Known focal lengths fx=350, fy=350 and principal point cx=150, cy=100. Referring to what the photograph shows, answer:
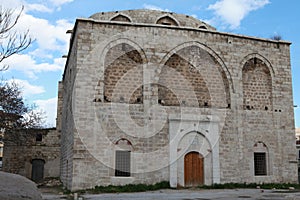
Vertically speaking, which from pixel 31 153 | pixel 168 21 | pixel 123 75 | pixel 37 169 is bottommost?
pixel 37 169

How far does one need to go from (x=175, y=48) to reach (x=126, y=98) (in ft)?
11.1

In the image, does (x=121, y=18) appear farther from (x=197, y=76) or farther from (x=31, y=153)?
(x=31, y=153)

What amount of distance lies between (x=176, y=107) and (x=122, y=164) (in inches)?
142

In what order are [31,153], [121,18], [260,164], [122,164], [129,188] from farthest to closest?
[31,153], [121,18], [260,164], [122,164], [129,188]

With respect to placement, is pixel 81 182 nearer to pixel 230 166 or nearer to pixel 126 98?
pixel 126 98

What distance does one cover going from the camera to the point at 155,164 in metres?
15.2

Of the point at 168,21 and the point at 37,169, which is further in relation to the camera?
the point at 37,169

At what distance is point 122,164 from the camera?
15.0 metres

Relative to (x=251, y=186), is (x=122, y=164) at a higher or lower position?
higher

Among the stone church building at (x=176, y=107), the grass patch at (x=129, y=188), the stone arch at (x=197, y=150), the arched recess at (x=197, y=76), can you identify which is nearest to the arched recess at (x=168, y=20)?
the stone church building at (x=176, y=107)

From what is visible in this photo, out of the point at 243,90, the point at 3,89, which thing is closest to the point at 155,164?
the point at 243,90

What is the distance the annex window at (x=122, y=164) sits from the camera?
14.9 metres

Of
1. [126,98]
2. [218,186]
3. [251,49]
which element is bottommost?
[218,186]

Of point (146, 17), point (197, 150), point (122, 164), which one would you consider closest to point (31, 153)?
point (122, 164)
